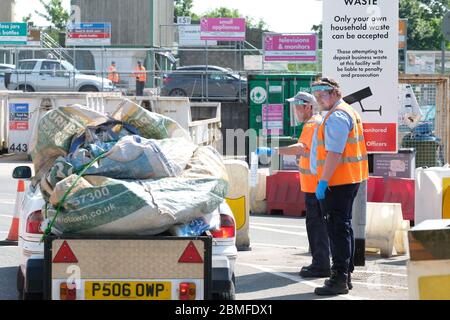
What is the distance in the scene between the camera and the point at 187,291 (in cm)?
661

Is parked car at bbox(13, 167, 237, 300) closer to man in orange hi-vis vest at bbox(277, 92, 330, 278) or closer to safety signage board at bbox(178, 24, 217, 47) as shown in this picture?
man in orange hi-vis vest at bbox(277, 92, 330, 278)

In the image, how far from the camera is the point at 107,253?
21.6ft

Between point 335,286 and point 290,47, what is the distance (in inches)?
1149

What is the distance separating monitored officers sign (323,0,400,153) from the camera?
10508 millimetres

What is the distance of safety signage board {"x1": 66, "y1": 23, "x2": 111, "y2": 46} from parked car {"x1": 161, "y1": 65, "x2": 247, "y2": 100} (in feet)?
36.8

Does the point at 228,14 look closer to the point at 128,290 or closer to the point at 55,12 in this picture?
the point at 55,12

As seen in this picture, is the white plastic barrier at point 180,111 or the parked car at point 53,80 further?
the parked car at point 53,80

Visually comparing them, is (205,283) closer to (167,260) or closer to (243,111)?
(167,260)

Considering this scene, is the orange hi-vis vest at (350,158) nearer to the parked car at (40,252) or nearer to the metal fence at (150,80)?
the parked car at (40,252)

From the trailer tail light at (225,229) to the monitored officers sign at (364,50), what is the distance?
3.71 meters

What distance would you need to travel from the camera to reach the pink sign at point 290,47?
37.4m

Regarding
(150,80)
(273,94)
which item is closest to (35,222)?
(273,94)

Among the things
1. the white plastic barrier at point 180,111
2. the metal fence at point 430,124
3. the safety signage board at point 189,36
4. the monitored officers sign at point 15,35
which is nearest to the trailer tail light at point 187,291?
the metal fence at point 430,124

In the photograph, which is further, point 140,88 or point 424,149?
point 140,88
